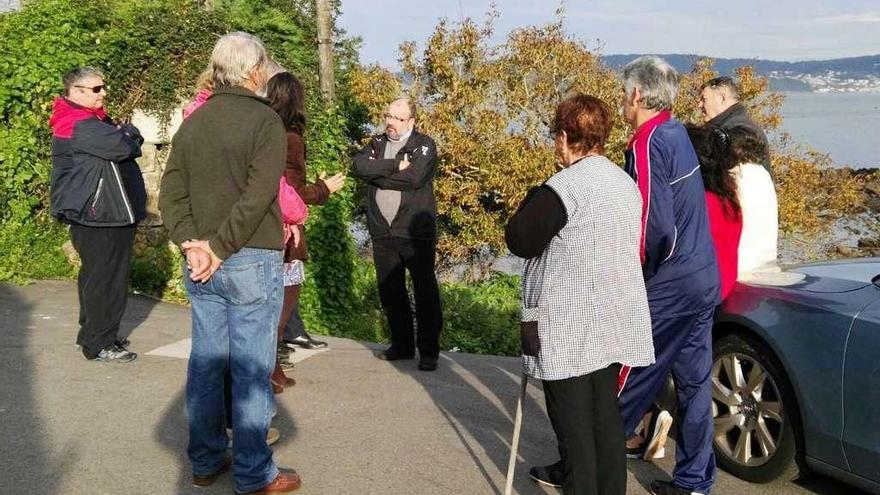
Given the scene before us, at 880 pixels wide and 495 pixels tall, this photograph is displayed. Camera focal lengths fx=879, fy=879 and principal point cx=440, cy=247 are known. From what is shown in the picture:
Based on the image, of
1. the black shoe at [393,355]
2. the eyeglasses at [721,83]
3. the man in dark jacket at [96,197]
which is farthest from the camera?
the black shoe at [393,355]

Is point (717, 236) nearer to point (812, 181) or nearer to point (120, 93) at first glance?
point (120, 93)

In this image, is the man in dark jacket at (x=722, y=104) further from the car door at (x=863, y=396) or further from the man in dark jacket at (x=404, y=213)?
the man in dark jacket at (x=404, y=213)

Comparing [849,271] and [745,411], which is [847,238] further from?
[745,411]

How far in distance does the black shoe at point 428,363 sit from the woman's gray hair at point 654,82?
10.3 ft

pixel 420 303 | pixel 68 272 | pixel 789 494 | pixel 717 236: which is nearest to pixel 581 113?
pixel 717 236

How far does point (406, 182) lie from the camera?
6.36 meters

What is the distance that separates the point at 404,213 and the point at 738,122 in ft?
8.38

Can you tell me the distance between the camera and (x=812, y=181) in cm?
2270

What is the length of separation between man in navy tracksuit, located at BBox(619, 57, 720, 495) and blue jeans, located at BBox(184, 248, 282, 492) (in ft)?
5.37

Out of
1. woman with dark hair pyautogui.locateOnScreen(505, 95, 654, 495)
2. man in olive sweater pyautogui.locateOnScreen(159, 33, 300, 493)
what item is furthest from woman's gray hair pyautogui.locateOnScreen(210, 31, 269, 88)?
woman with dark hair pyautogui.locateOnScreen(505, 95, 654, 495)

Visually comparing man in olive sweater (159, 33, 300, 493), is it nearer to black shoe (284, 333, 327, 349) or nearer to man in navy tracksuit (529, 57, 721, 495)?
man in navy tracksuit (529, 57, 721, 495)

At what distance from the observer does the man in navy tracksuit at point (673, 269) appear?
393 cm

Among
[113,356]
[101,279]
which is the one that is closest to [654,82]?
[101,279]

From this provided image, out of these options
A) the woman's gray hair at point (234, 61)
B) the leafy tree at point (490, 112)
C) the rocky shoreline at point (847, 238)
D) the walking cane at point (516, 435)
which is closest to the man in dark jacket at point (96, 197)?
the woman's gray hair at point (234, 61)
